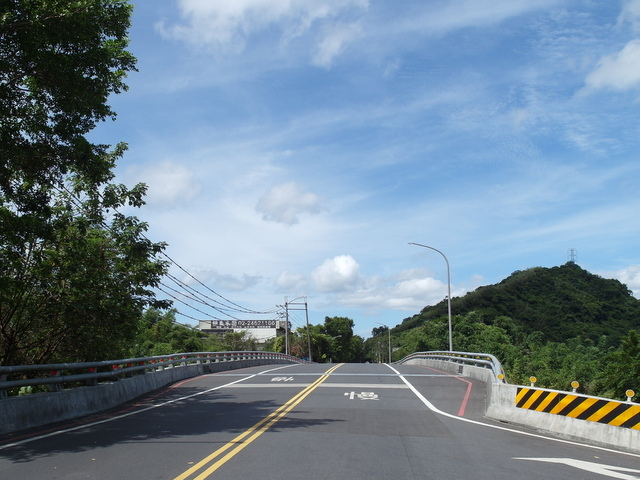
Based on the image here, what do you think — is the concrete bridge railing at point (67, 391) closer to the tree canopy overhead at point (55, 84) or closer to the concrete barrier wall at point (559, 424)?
the tree canopy overhead at point (55, 84)

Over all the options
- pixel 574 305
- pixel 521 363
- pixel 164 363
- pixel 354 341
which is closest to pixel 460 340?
pixel 521 363

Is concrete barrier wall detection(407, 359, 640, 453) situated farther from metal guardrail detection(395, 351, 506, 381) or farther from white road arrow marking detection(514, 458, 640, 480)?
white road arrow marking detection(514, 458, 640, 480)

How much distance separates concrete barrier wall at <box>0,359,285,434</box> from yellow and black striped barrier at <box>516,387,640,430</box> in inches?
387

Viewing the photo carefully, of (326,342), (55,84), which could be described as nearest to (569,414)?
(55,84)

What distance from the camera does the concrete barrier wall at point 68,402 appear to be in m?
11.1

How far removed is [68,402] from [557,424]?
10238 millimetres

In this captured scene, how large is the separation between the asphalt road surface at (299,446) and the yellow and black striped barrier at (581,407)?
0.62 meters

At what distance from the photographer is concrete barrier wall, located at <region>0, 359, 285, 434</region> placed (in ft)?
36.6

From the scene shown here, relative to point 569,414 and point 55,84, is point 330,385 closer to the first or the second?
point 569,414

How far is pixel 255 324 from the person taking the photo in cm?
13450

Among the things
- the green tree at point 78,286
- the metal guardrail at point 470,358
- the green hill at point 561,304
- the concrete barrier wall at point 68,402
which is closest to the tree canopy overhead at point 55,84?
the green tree at point 78,286

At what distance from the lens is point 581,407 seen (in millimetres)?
11227

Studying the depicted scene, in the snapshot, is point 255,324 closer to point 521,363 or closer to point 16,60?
point 521,363

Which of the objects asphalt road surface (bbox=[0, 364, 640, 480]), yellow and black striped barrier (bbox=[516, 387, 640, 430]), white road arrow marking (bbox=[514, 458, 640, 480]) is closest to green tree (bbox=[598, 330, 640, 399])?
asphalt road surface (bbox=[0, 364, 640, 480])
